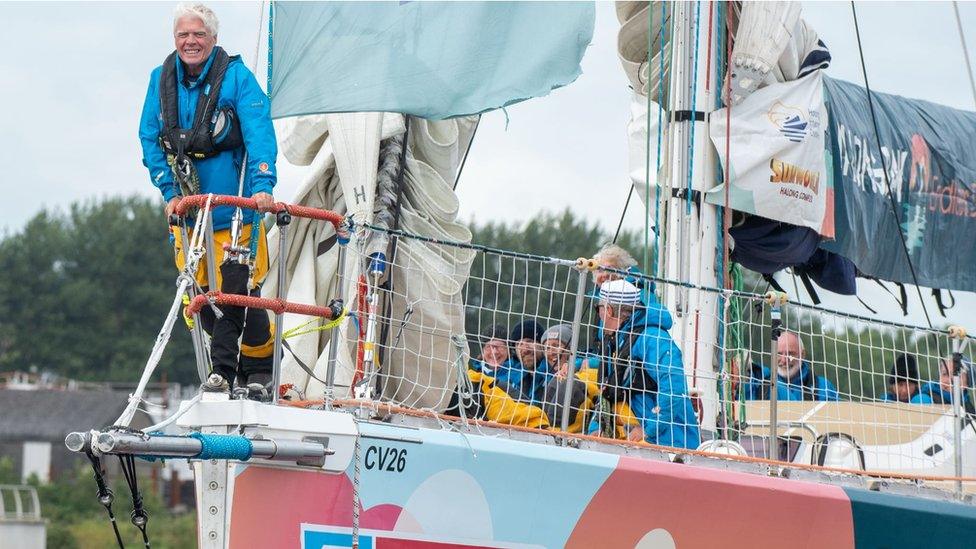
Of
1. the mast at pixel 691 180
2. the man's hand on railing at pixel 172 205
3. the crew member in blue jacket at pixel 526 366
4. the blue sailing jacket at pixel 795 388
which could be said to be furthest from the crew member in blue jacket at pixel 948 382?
the man's hand on railing at pixel 172 205

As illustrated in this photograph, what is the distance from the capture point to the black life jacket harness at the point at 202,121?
5.97 m

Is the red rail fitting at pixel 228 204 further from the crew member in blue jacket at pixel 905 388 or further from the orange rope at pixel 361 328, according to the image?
the crew member in blue jacket at pixel 905 388

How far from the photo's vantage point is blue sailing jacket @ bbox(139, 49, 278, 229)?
600cm

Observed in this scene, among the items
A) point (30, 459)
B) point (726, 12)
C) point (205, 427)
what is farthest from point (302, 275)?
point (30, 459)

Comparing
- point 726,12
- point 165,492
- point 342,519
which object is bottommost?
point 165,492

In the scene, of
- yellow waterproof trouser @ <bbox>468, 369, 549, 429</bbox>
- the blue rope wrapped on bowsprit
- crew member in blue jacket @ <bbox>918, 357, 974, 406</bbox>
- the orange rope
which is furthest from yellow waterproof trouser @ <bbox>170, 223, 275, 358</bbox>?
crew member in blue jacket @ <bbox>918, 357, 974, 406</bbox>

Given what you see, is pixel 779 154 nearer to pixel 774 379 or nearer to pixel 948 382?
pixel 948 382

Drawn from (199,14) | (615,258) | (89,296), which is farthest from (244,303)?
(89,296)

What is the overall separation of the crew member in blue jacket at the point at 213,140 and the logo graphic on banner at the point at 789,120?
387 centimetres

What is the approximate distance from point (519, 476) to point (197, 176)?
175 cm

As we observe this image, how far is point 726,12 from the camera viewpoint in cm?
907

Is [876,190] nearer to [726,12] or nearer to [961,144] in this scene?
[961,144]

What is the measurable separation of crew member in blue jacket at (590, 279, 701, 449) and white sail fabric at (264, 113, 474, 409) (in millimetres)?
752

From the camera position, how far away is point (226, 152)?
609 cm
